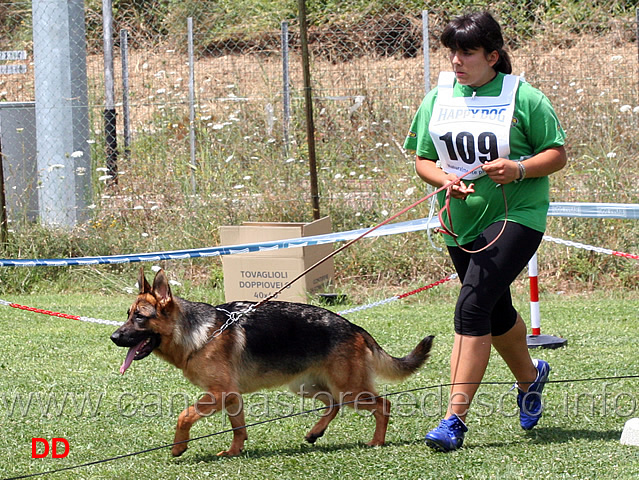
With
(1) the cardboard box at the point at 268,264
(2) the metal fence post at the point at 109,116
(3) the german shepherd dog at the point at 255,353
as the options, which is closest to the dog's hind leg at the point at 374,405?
(3) the german shepherd dog at the point at 255,353

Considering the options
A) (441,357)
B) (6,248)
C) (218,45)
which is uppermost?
(218,45)

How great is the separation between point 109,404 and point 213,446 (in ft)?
3.11

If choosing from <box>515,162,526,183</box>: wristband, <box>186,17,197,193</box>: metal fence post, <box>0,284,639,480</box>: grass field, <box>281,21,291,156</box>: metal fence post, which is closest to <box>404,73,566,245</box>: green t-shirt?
<box>515,162,526,183</box>: wristband

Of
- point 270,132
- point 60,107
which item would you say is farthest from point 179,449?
point 270,132

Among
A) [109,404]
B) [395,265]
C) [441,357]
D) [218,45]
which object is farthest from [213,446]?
[218,45]

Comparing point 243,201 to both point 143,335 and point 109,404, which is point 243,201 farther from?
point 143,335

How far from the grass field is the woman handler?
0.35 m

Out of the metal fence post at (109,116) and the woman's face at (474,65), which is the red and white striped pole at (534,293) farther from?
the metal fence post at (109,116)

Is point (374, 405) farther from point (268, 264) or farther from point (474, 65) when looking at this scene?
point (268, 264)

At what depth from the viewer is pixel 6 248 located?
8.85m

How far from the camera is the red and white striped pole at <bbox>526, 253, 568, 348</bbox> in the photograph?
5.87m

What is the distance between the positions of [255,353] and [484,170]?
4.67 feet

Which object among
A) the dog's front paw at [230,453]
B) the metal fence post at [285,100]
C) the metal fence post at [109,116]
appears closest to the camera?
the dog's front paw at [230,453]

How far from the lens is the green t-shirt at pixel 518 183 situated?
3.76 metres
